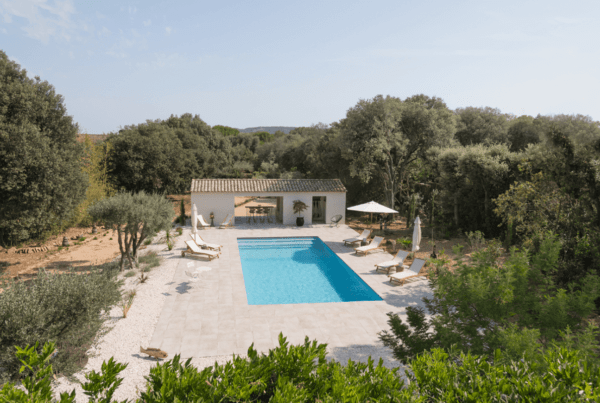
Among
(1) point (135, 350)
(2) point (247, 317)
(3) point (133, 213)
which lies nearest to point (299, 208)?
(3) point (133, 213)

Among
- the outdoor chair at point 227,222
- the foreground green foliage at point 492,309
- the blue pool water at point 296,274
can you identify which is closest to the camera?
the foreground green foliage at point 492,309

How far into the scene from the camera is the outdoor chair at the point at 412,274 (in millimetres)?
10812

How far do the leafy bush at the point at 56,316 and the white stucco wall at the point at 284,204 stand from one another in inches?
524

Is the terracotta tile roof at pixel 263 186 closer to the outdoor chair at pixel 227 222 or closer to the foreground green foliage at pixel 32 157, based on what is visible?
the outdoor chair at pixel 227 222

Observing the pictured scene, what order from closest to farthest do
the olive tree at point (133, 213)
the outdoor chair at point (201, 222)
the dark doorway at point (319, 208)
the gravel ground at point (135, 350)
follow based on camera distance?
the gravel ground at point (135, 350) → the olive tree at point (133, 213) → the outdoor chair at point (201, 222) → the dark doorway at point (319, 208)

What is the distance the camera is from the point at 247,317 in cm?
826

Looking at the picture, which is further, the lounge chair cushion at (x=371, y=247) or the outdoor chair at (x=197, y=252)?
the lounge chair cushion at (x=371, y=247)

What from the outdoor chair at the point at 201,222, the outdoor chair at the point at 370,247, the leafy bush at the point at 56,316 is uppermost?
the leafy bush at the point at 56,316

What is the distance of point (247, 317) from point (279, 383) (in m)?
5.56

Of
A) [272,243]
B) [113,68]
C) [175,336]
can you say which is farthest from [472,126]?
[175,336]

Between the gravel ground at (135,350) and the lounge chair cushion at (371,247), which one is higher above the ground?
the lounge chair cushion at (371,247)

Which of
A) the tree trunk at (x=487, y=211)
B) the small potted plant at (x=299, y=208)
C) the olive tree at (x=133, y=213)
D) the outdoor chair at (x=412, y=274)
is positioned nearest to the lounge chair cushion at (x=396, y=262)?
the outdoor chair at (x=412, y=274)

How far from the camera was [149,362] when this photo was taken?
6250mm

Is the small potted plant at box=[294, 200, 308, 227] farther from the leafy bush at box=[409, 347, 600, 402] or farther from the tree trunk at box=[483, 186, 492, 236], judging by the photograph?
the leafy bush at box=[409, 347, 600, 402]
